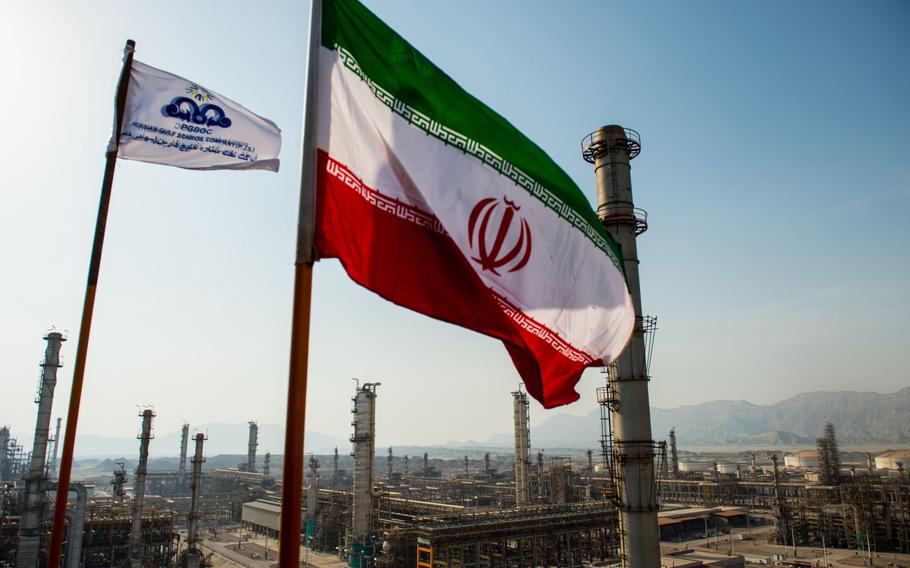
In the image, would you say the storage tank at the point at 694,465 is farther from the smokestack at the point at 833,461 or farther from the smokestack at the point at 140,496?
the smokestack at the point at 140,496

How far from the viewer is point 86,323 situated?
6621 mm

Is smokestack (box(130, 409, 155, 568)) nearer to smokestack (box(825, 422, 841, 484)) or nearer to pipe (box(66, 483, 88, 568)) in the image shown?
pipe (box(66, 483, 88, 568))

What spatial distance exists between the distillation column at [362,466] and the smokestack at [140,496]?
1617 centimetres

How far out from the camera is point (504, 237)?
6531 millimetres

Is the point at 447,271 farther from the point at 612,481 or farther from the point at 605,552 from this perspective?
the point at 605,552

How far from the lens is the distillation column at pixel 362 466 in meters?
46.2

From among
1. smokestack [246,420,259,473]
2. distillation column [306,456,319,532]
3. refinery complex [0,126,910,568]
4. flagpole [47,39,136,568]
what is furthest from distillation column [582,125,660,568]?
smokestack [246,420,259,473]

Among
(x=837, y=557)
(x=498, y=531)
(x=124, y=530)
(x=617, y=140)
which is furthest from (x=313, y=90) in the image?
(x=837, y=557)

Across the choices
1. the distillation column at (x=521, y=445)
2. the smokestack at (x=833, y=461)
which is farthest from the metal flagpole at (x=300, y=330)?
the smokestack at (x=833, y=461)

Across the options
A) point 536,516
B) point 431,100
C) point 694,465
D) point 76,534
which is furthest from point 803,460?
point 431,100

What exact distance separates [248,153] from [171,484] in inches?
5317

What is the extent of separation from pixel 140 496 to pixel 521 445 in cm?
3291

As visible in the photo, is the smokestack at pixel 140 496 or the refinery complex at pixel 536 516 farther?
the smokestack at pixel 140 496

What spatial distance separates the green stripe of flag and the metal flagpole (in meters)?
0.39
